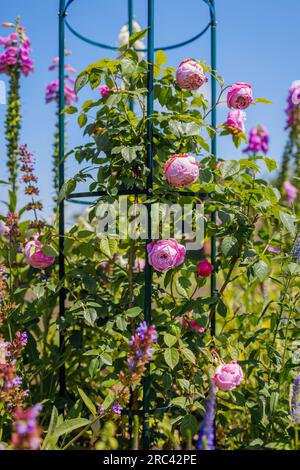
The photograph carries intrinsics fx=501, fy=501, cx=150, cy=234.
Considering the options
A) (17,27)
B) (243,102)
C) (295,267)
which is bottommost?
(295,267)

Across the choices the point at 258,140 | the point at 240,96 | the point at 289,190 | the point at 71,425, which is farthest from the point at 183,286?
the point at 258,140

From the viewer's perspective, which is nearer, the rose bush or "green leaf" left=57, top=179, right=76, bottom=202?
the rose bush

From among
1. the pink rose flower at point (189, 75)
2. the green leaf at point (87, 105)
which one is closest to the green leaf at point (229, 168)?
the pink rose flower at point (189, 75)

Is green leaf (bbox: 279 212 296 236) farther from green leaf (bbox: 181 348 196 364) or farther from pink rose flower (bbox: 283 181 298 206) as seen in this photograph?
pink rose flower (bbox: 283 181 298 206)

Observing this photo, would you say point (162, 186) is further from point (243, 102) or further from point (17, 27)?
point (17, 27)

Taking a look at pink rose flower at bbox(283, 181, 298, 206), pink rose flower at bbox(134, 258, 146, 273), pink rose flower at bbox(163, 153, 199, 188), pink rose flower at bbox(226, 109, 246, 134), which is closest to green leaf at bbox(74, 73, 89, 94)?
pink rose flower at bbox(163, 153, 199, 188)

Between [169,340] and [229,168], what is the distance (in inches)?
20.8

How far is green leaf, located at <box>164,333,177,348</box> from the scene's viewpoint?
4.57 ft

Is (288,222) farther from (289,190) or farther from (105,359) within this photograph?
(289,190)

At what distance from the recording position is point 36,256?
5.20ft

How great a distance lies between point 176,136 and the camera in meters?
1.54

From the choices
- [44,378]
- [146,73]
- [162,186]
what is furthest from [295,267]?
[44,378]

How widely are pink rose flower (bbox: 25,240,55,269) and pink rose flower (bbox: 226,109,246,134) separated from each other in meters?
0.72
